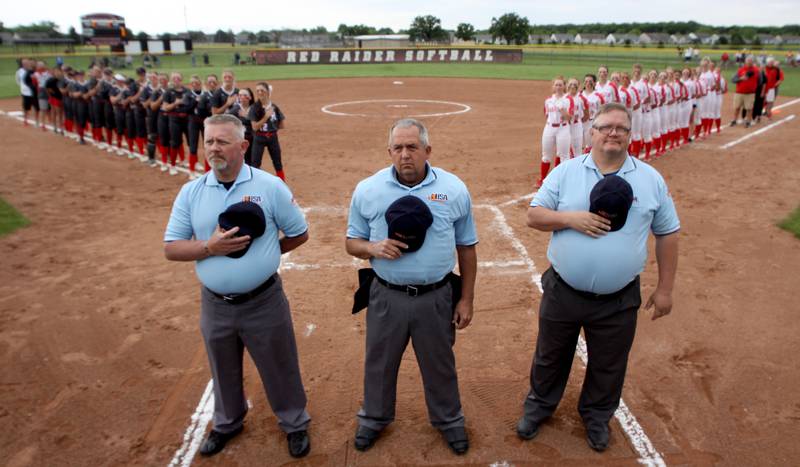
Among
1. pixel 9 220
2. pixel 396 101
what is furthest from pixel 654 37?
pixel 9 220

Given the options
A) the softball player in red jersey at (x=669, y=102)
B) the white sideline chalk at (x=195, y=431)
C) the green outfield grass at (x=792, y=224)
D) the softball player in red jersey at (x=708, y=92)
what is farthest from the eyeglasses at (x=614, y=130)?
the softball player in red jersey at (x=708, y=92)

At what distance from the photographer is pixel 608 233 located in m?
3.45

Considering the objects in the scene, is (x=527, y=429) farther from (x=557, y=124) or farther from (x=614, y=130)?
(x=557, y=124)

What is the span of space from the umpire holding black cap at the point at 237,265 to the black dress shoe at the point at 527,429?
1586 mm

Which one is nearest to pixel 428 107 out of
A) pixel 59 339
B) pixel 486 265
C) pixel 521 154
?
pixel 521 154

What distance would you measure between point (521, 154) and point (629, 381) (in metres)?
9.74

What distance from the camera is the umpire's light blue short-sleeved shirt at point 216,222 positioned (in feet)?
11.5

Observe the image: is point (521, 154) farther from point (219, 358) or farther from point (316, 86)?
point (316, 86)

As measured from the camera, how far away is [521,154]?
13.9 meters

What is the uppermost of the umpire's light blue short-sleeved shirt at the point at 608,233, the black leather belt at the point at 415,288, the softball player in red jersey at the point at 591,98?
the softball player in red jersey at the point at 591,98

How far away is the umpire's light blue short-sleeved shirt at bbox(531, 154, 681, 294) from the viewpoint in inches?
137

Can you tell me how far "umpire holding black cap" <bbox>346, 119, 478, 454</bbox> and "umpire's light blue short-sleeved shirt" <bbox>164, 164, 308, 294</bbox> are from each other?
54cm

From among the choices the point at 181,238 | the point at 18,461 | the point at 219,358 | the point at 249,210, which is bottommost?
the point at 18,461

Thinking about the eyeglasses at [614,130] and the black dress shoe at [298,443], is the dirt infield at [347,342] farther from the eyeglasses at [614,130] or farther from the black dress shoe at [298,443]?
the eyeglasses at [614,130]
